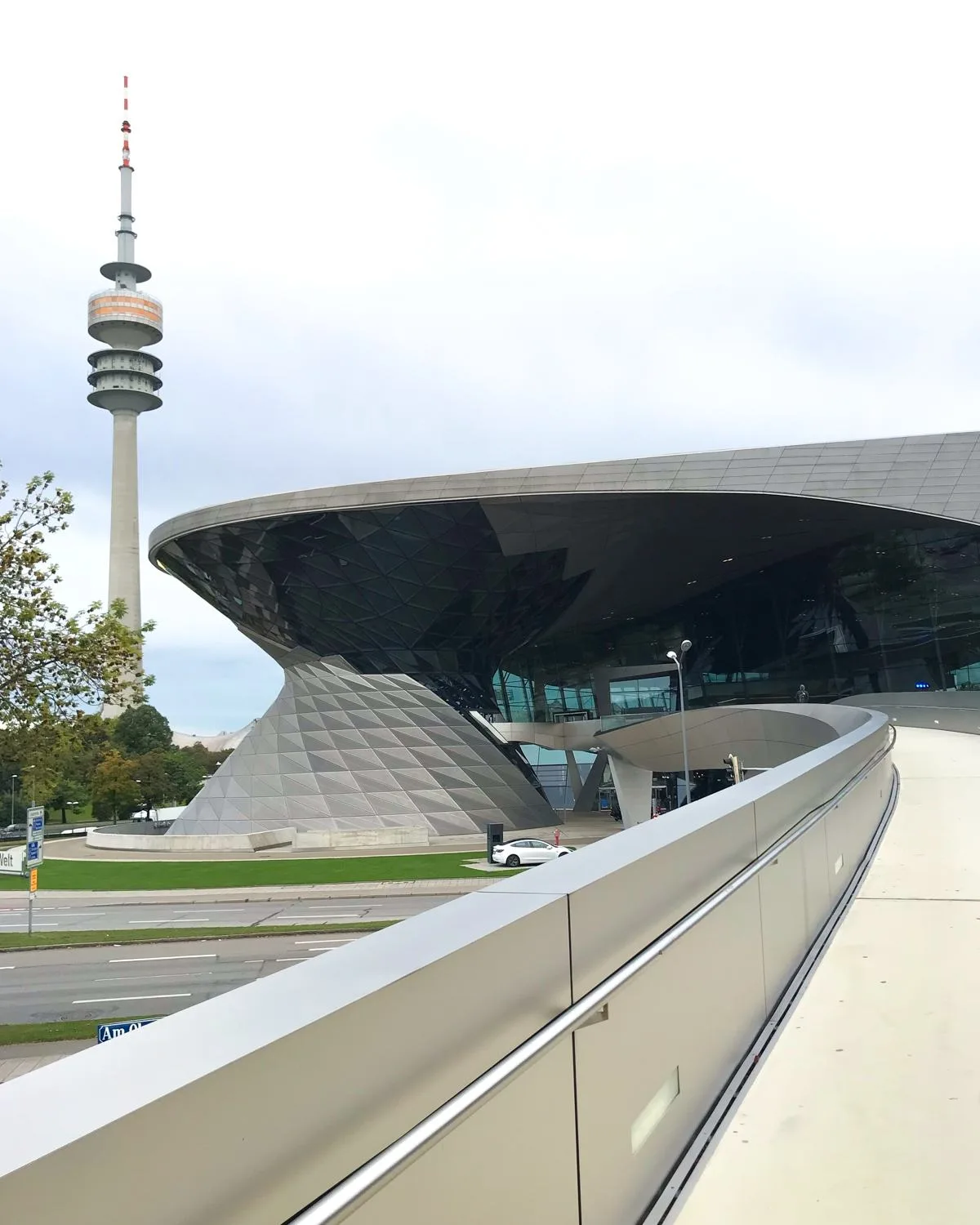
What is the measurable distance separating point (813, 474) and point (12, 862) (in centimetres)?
3352

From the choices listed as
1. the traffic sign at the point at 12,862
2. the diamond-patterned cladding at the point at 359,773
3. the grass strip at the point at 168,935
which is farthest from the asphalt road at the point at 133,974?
the diamond-patterned cladding at the point at 359,773

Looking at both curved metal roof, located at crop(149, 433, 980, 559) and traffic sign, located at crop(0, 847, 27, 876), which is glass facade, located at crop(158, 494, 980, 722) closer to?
curved metal roof, located at crop(149, 433, 980, 559)

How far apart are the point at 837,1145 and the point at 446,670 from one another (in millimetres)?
41672

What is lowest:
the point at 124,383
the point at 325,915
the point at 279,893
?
the point at 279,893

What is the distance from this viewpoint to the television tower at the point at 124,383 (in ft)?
382

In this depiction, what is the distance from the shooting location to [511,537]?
3912cm

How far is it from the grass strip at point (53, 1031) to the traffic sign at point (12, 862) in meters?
20.4

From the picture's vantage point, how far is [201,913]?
87.2 feet

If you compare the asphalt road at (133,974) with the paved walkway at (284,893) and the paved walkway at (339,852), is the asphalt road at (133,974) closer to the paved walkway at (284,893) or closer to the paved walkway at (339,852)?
the paved walkway at (284,893)

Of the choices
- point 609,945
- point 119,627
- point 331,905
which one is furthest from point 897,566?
point 609,945

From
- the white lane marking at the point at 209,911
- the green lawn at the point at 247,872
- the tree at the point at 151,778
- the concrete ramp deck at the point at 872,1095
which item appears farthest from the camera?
the tree at the point at 151,778

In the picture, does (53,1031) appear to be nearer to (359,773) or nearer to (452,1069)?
(452,1069)

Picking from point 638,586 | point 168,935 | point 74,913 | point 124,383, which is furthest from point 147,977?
point 124,383

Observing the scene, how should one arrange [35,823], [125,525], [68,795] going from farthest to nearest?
[125,525], [68,795], [35,823]
